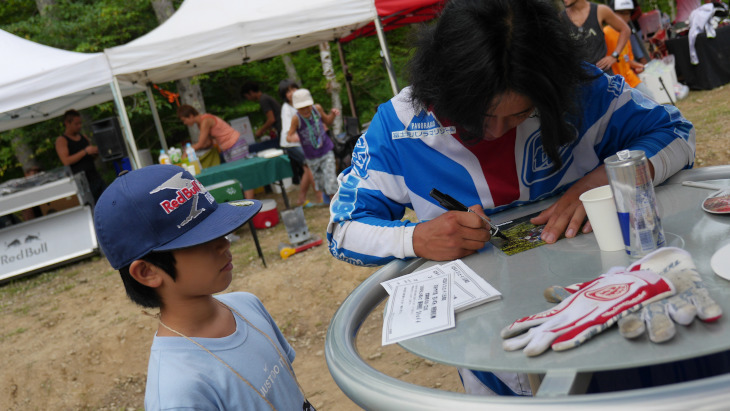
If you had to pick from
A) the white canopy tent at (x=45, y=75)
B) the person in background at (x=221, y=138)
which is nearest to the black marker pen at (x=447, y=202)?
the white canopy tent at (x=45, y=75)

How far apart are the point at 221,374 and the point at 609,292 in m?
0.81

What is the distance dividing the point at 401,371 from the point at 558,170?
2136mm

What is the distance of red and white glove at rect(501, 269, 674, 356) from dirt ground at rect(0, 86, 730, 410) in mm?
2213

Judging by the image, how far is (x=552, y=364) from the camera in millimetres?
913

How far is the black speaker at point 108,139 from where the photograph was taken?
350 inches

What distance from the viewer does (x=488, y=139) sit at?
1.57 m

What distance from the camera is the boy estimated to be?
4.27 feet

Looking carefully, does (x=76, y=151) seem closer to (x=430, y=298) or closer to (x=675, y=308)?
(x=430, y=298)

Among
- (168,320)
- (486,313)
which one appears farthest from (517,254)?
(168,320)

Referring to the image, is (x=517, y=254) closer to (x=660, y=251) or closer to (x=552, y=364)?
(x=660, y=251)

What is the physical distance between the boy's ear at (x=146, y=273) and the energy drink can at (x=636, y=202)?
0.98 metres

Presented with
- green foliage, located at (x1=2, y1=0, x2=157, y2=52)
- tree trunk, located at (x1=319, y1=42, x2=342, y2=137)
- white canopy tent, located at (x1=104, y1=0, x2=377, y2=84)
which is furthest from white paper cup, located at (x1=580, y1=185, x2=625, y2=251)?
green foliage, located at (x1=2, y1=0, x2=157, y2=52)

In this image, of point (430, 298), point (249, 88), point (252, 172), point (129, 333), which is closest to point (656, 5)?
point (249, 88)

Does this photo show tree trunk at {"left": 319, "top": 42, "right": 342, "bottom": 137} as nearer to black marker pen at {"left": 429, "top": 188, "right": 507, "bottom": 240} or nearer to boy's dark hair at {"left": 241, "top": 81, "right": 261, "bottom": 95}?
boy's dark hair at {"left": 241, "top": 81, "right": 261, "bottom": 95}
